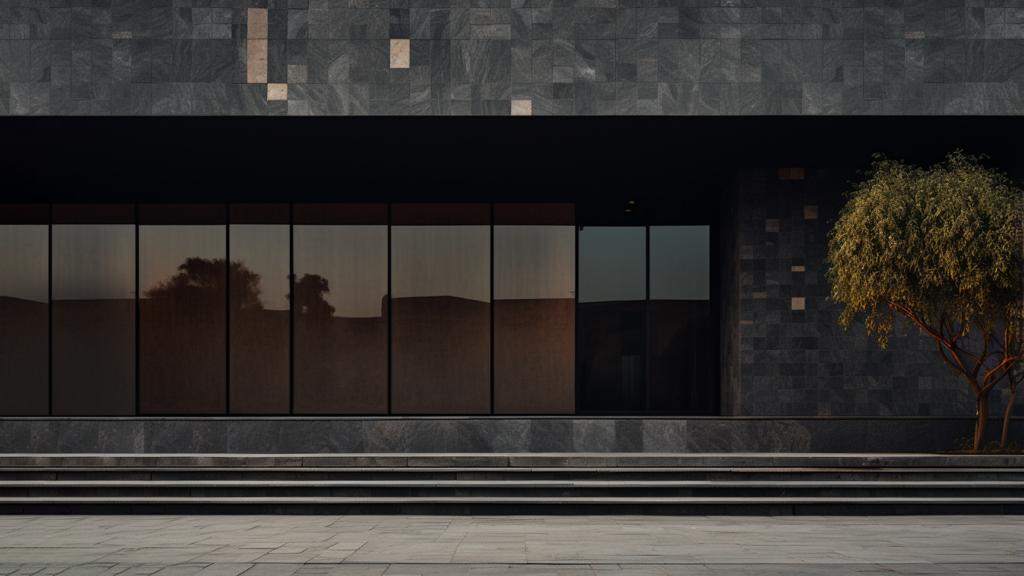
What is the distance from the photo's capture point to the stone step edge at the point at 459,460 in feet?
46.5

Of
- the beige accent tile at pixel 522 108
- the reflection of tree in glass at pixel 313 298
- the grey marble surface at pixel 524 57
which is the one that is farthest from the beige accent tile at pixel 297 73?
the reflection of tree in glass at pixel 313 298

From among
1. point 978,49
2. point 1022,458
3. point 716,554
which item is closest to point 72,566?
point 716,554

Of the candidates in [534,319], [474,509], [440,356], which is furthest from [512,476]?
[534,319]

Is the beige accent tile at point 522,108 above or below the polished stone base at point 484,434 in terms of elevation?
above

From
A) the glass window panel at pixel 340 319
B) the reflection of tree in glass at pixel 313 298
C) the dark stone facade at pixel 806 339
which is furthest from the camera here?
the reflection of tree in glass at pixel 313 298

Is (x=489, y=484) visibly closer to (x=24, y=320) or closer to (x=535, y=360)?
(x=535, y=360)

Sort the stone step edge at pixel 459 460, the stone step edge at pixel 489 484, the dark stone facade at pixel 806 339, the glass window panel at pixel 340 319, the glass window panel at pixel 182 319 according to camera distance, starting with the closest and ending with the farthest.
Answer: the stone step edge at pixel 489 484 → the stone step edge at pixel 459 460 → the dark stone facade at pixel 806 339 → the glass window panel at pixel 182 319 → the glass window panel at pixel 340 319

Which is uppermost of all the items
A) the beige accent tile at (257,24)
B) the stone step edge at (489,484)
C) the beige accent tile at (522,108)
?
the beige accent tile at (257,24)

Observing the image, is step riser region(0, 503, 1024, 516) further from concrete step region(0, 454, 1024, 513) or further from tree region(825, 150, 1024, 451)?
tree region(825, 150, 1024, 451)

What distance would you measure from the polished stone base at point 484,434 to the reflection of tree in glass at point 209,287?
4.90m

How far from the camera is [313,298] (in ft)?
67.5

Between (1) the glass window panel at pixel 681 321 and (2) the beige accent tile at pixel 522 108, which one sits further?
(1) the glass window panel at pixel 681 321

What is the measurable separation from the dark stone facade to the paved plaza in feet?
17.0

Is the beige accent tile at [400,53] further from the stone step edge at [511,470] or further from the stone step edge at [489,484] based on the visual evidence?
the stone step edge at [489,484]
